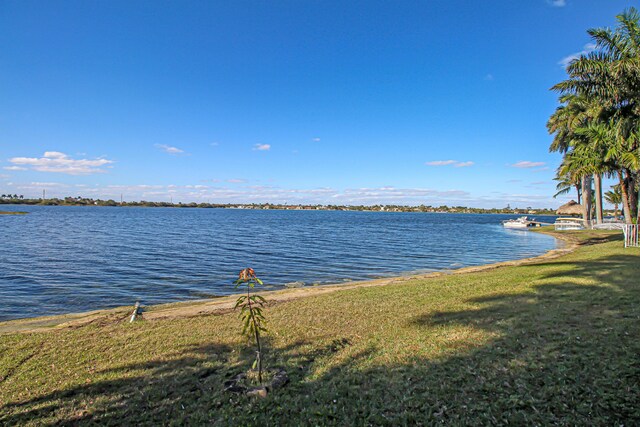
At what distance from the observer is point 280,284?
17375 millimetres

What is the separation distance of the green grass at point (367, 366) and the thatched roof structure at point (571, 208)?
2460 inches

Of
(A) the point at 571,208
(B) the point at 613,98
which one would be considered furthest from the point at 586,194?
(B) the point at 613,98

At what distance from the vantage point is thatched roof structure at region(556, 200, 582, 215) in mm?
60500

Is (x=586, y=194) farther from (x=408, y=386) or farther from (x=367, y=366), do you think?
(x=408, y=386)

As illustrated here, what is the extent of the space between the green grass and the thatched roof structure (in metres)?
62.5

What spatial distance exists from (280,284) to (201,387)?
12.1 m

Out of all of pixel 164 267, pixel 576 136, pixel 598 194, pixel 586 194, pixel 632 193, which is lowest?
pixel 164 267

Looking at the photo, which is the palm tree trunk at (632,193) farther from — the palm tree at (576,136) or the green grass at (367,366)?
the green grass at (367,366)

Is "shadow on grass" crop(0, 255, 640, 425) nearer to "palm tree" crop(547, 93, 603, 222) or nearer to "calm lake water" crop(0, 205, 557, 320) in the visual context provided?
"calm lake water" crop(0, 205, 557, 320)

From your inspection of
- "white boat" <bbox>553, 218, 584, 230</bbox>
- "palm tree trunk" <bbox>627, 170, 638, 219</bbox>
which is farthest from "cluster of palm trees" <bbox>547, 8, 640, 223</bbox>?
"white boat" <bbox>553, 218, 584, 230</bbox>

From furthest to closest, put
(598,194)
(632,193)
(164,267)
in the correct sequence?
(598,194) < (632,193) < (164,267)

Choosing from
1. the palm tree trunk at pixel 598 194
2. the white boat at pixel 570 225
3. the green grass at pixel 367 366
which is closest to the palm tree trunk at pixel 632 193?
the palm tree trunk at pixel 598 194

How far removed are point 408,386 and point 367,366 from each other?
3.06ft

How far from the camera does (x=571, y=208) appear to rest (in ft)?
204
